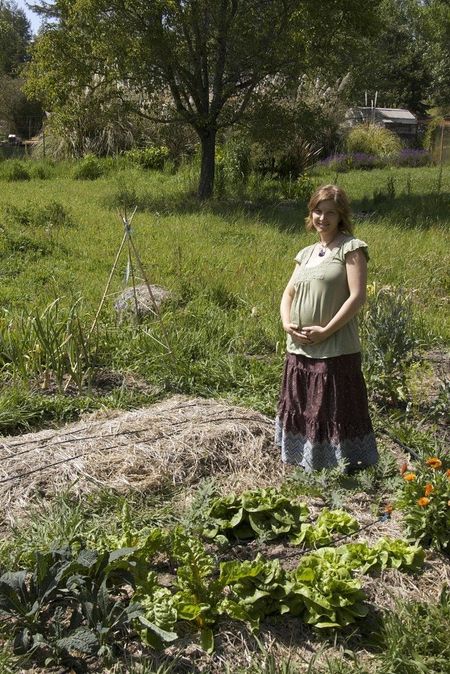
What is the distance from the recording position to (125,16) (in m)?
11.6

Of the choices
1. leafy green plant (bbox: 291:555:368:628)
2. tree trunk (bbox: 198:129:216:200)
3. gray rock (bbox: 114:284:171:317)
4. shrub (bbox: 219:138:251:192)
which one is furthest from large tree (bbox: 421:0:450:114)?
leafy green plant (bbox: 291:555:368:628)

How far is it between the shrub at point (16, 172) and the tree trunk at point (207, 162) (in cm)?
531

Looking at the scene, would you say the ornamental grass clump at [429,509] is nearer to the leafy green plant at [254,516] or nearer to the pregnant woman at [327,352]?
the leafy green plant at [254,516]

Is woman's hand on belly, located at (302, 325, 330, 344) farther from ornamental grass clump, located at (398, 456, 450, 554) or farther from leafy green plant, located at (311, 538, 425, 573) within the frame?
leafy green plant, located at (311, 538, 425, 573)

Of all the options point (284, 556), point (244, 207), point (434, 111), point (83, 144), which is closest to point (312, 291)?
point (284, 556)

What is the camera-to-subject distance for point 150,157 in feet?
62.2

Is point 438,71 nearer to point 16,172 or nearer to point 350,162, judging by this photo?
point 350,162

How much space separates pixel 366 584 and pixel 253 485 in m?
0.94

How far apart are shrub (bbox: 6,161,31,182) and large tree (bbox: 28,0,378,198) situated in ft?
13.6

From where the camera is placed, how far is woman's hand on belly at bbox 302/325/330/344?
11.5ft

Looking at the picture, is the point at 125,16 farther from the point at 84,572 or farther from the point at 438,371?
the point at 84,572

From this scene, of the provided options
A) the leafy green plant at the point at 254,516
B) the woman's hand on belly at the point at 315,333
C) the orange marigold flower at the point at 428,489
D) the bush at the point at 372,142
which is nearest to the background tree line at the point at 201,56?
the woman's hand on belly at the point at 315,333

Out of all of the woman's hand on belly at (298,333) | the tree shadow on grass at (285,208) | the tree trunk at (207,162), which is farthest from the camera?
the tree trunk at (207,162)

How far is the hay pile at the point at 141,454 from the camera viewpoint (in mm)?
→ 3520
